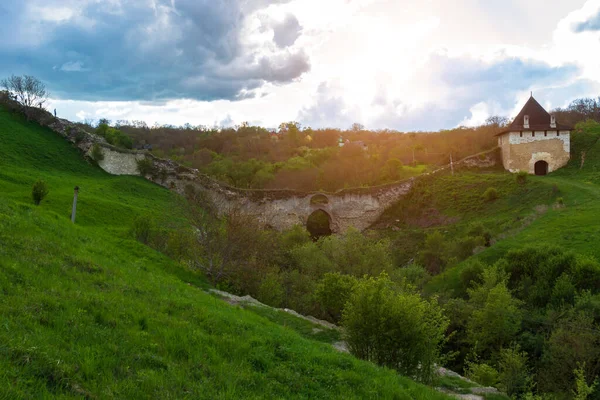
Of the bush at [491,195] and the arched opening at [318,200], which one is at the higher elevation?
the bush at [491,195]

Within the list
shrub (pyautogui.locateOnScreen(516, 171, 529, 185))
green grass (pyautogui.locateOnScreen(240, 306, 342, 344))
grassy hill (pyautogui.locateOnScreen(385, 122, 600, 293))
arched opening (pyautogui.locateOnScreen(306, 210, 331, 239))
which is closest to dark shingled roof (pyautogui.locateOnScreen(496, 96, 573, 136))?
grassy hill (pyautogui.locateOnScreen(385, 122, 600, 293))

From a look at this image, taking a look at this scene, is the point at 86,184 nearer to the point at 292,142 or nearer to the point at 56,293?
the point at 56,293

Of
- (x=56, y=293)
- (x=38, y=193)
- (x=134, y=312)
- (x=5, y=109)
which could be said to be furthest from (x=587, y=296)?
(x=5, y=109)

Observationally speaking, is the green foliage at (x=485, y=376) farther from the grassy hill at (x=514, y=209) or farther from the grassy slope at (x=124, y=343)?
the grassy hill at (x=514, y=209)

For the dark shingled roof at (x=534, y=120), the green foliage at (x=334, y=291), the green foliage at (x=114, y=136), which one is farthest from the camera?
the green foliage at (x=114, y=136)

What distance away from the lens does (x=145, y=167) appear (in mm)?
37250

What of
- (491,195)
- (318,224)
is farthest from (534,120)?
(318,224)

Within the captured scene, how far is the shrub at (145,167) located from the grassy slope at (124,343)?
26.8 metres

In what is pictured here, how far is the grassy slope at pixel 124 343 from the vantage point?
15.3 feet

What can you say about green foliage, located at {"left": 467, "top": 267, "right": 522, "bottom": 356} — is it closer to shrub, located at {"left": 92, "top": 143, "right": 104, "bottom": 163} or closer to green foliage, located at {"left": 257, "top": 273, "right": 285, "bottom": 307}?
green foliage, located at {"left": 257, "top": 273, "right": 285, "bottom": 307}

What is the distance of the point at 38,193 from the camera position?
19.9 m

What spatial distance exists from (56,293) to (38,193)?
15.4 m

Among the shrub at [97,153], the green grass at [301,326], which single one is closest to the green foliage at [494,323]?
the green grass at [301,326]

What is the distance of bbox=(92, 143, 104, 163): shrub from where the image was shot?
3603cm
